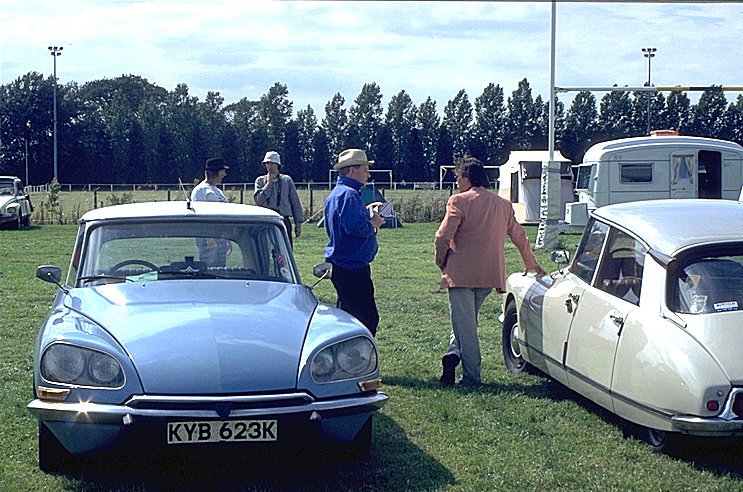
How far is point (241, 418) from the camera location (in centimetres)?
493

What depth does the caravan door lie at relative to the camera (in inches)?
1102

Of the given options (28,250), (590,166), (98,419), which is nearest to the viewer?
(98,419)

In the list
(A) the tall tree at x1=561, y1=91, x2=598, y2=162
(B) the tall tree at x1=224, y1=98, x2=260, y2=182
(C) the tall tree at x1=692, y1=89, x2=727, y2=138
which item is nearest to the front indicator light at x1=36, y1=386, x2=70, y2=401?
(C) the tall tree at x1=692, y1=89, x2=727, y2=138

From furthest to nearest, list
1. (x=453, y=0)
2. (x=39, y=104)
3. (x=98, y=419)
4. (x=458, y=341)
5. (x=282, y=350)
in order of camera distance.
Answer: (x=39, y=104) → (x=453, y=0) → (x=458, y=341) → (x=282, y=350) → (x=98, y=419)

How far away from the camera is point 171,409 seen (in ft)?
16.1

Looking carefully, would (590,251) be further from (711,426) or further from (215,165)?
(215,165)

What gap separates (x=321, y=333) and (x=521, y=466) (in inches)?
55.2

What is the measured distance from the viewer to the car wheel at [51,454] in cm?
550

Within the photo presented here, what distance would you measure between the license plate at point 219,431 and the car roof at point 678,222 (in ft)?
8.79

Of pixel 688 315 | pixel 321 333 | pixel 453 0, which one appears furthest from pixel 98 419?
pixel 453 0

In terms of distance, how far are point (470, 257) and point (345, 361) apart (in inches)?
104

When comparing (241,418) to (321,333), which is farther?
(321,333)

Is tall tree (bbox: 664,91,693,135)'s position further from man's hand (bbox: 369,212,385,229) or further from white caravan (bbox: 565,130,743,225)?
man's hand (bbox: 369,212,385,229)

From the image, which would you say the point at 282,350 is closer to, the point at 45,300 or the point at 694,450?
the point at 694,450
